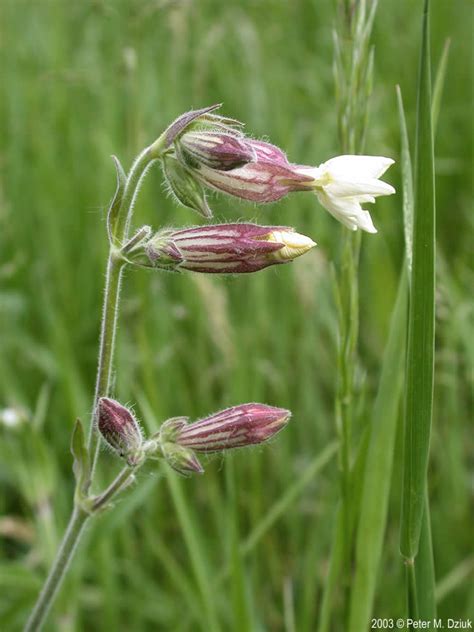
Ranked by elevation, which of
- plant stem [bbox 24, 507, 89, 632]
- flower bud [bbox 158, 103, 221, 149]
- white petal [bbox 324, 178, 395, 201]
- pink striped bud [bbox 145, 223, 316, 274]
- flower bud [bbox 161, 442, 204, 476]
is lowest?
plant stem [bbox 24, 507, 89, 632]

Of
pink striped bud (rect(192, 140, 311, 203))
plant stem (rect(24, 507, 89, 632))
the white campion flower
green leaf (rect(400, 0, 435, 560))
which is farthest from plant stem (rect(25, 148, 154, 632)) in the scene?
green leaf (rect(400, 0, 435, 560))

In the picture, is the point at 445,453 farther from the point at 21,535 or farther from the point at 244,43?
the point at 244,43

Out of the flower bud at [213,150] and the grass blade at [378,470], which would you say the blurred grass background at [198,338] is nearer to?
the grass blade at [378,470]

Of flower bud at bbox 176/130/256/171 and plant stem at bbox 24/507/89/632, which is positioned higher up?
flower bud at bbox 176/130/256/171

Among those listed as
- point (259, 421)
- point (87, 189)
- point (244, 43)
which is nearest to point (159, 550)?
point (259, 421)

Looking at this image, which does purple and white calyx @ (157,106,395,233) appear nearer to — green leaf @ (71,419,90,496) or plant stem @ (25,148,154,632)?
plant stem @ (25,148,154,632)

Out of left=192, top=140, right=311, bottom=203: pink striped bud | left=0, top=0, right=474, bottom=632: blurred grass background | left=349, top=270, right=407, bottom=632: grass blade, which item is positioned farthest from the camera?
left=0, top=0, right=474, bottom=632: blurred grass background

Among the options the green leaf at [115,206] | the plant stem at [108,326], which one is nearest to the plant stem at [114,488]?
the plant stem at [108,326]

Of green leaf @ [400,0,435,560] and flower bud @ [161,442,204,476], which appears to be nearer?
green leaf @ [400,0,435,560]
